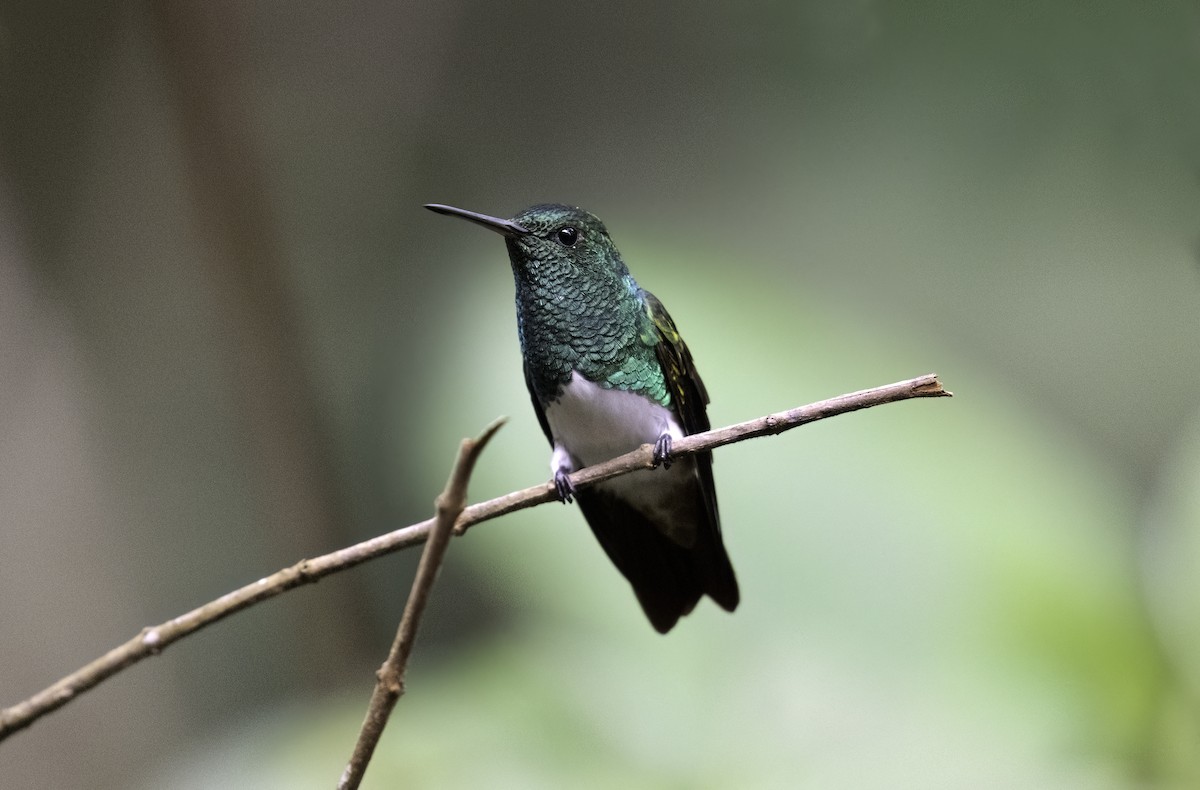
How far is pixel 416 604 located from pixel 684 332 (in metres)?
1.53

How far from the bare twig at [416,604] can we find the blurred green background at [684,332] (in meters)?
1.15

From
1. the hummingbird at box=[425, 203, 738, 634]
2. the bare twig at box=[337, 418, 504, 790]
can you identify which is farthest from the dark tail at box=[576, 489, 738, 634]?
the bare twig at box=[337, 418, 504, 790]

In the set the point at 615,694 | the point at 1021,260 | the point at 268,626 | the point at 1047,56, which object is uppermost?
the point at 1047,56

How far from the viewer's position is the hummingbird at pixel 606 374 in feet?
5.11

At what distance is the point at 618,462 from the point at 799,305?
1148 millimetres

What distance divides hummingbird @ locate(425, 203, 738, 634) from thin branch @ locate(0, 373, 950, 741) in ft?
1.65

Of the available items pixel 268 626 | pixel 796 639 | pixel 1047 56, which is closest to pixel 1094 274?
pixel 1047 56

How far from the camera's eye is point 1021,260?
2359 millimetres

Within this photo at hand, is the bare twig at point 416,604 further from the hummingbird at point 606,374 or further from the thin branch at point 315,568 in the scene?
the hummingbird at point 606,374

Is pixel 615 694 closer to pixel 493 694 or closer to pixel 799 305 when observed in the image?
pixel 493 694

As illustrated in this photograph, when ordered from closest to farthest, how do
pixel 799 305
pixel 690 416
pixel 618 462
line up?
pixel 618 462 → pixel 690 416 → pixel 799 305

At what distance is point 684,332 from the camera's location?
2.10 metres

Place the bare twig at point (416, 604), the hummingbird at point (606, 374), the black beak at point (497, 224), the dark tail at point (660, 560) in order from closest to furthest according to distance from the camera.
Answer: the bare twig at point (416, 604)
the black beak at point (497, 224)
the hummingbird at point (606, 374)
the dark tail at point (660, 560)

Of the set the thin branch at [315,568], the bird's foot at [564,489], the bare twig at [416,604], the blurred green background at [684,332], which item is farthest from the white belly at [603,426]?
the bare twig at [416,604]
